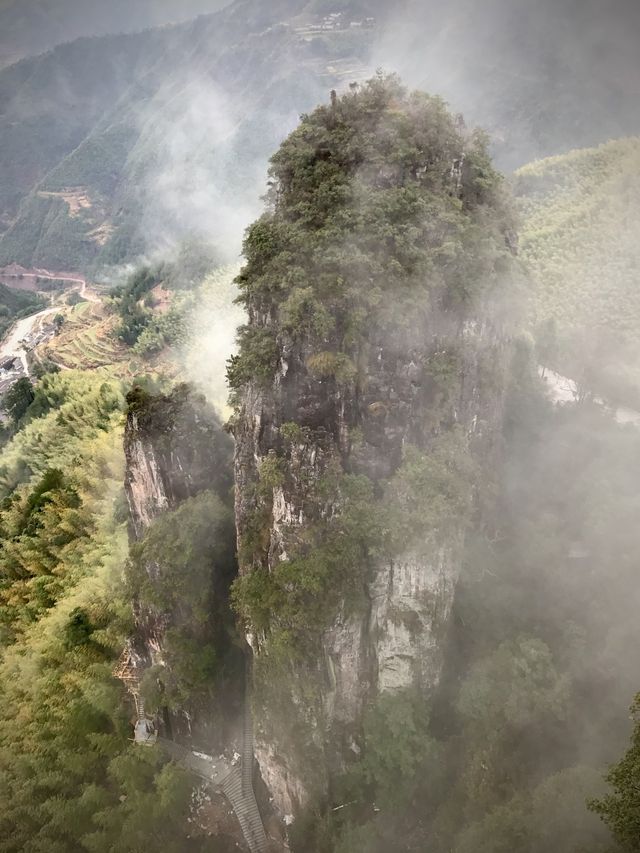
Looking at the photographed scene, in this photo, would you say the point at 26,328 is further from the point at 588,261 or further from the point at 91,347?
the point at 588,261

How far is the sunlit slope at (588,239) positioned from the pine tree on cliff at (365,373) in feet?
96.1

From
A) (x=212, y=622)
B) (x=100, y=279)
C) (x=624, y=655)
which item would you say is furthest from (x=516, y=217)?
(x=100, y=279)

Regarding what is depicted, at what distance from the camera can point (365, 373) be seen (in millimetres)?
23688

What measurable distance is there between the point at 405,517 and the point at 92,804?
2355 centimetres

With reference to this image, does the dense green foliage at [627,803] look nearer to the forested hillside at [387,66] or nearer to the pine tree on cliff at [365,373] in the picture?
the pine tree on cliff at [365,373]

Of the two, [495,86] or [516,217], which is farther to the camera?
[495,86]

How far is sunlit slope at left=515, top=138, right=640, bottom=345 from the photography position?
5800 centimetres

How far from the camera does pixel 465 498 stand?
79.9 ft

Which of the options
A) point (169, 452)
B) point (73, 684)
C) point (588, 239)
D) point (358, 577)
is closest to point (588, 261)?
point (588, 239)

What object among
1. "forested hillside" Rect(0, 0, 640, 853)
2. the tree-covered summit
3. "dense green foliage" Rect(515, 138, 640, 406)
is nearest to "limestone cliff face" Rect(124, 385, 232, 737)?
"forested hillside" Rect(0, 0, 640, 853)

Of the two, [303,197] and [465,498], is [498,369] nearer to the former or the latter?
[465,498]

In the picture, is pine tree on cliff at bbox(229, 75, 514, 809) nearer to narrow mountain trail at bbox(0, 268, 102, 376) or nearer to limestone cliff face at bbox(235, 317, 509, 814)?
limestone cliff face at bbox(235, 317, 509, 814)

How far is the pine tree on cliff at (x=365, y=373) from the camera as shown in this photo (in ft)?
76.1

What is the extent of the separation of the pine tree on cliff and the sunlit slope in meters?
29.3
